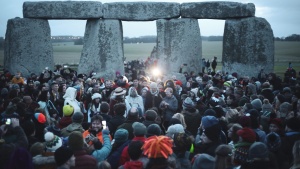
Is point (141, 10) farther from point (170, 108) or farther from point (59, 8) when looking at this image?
point (170, 108)

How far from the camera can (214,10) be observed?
1481 centimetres

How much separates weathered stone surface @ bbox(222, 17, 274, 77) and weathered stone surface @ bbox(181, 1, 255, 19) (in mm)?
330

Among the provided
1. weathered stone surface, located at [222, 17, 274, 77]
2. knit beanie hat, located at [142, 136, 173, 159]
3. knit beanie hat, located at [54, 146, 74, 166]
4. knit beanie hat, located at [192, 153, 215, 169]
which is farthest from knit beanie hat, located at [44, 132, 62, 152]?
weathered stone surface, located at [222, 17, 274, 77]

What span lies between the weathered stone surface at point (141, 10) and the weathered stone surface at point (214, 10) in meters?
0.48

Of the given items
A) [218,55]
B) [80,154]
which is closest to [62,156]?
[80,154]

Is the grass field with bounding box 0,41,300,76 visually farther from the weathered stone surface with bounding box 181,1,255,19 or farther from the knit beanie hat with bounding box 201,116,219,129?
the knit beanie hat with bounding box 201,116,219,129

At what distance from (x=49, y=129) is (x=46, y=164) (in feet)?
4.52

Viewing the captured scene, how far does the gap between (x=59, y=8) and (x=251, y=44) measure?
846 centimetres

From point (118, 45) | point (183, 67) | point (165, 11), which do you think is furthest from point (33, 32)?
point (183, 67)

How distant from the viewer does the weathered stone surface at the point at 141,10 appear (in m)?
14.8

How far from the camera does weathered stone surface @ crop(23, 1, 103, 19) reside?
14812 millimetres

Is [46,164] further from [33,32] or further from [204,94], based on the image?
[33,32]

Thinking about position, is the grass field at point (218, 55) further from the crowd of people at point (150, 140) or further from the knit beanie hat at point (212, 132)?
the knit beanie hat at point (212, 132)

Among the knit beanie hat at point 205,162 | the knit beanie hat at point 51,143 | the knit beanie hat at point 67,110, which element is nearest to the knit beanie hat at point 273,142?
the knit beanie hat at point 205,162
